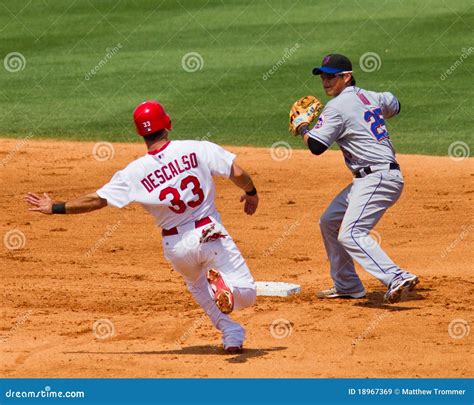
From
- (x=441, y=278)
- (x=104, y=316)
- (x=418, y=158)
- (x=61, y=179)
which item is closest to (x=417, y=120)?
(x=418, y=158)

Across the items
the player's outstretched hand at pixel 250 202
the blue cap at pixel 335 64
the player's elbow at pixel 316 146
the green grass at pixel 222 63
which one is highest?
the green grass at pixel 222 63

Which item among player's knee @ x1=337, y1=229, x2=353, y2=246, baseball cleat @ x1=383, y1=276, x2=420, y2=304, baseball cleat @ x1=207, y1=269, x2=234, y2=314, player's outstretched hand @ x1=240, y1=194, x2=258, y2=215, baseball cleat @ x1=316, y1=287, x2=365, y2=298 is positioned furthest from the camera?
baseball cleat @ x1=316, y1=287, x2=365, y2=298

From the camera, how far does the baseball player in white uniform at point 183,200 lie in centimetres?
760

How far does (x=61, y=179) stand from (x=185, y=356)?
683 centimetres

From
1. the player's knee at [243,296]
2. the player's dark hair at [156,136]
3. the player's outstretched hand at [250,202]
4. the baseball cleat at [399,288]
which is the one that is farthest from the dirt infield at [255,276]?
the player's dark hair at [156,136]

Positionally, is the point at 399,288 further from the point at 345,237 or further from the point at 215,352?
the point at 215,352

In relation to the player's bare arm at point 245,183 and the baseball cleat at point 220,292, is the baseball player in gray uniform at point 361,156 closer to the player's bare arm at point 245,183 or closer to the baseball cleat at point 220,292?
the player's bare arm at point 245,183

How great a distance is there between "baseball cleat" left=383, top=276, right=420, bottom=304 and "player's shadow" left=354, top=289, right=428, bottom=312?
0.11 metres

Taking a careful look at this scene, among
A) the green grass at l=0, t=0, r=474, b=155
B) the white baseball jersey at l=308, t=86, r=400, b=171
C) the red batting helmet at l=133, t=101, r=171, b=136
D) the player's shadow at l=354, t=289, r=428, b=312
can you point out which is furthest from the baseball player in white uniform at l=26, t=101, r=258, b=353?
the green grass at l=0, t=0, r=474, b=155

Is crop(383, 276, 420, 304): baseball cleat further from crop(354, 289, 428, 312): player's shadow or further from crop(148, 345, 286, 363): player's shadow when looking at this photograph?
crop(148, 345, 286, 363): player's shadow

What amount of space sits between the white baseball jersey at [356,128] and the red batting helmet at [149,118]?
192 centimetres

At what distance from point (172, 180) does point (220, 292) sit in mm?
853

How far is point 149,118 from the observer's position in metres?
7.58

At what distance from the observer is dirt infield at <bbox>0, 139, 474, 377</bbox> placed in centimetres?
772
